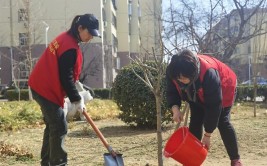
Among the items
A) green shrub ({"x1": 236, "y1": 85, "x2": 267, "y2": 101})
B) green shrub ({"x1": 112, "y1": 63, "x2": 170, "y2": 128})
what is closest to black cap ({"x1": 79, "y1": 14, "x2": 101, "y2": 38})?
green shrub ({"x1": 112, "y1": 63, "x2": 170, "y2": 128})

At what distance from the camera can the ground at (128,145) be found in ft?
17.9

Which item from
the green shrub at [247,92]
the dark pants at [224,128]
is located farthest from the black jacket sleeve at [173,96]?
the green shrub at [247,92]

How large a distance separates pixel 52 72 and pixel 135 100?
392 cm

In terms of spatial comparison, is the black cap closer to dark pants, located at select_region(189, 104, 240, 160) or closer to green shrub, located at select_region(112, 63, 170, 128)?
dark pants, located at select_region(189, 104, 240, 160)

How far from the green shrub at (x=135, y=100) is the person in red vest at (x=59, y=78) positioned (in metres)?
3.64

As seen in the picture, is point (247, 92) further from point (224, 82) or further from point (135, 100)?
point (224, 82)

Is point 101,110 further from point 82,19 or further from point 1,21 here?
point 1,21

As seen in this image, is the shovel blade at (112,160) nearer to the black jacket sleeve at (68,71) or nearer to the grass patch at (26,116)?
the black jacket sleeve at (68,71)

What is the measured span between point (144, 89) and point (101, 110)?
4139mm

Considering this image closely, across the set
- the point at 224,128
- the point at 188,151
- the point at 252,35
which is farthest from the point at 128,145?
the point at 252,35

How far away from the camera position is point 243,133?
7664mm

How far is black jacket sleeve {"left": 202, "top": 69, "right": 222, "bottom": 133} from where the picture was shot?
3.57 metres

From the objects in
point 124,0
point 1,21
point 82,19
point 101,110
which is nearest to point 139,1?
point 124,0

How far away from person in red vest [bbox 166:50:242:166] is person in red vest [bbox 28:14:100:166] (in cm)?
93
